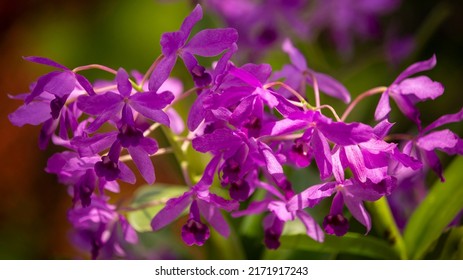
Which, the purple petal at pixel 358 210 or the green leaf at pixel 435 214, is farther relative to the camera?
the green leaf at pixel 435 214

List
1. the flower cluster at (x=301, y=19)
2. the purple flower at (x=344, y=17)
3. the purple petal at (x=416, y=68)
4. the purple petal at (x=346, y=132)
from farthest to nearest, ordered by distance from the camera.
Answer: the purple flower at (x=344, y=17) < the flower cluster at (x=301, y=19) < the purple petal at (x=416, y=68) < the purple petal at (x=346, y=132)

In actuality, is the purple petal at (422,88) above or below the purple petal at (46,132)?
above

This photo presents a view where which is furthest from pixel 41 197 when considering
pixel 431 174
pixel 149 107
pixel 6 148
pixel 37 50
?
pixel 149 107

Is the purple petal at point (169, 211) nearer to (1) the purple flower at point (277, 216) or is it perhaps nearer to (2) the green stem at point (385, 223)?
(1) the purple flower at point (277, 216)

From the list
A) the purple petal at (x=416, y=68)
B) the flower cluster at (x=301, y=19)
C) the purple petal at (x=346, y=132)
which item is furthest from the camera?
the flower cluster at (x=301, y=19)

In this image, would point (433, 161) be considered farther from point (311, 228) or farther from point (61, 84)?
point (61, 84)

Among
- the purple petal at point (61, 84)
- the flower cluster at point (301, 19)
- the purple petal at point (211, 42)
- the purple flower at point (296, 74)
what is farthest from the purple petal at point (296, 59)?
the flower cluster at point (301, 19)

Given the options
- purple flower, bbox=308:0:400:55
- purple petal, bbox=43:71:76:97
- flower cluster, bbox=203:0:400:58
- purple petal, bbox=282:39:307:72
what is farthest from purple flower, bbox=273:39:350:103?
purple flower, bbox=308:0:400:55

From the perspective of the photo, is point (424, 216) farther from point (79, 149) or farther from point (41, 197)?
point (41, 197)

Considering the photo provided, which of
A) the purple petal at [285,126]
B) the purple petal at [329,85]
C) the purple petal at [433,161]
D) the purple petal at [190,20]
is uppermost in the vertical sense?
the purple petal at [190,20]
